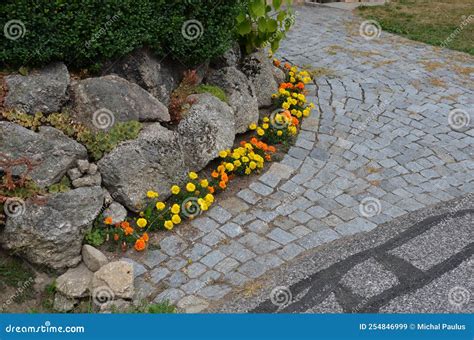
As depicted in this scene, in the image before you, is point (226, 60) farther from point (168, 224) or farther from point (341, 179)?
point (168, 224)

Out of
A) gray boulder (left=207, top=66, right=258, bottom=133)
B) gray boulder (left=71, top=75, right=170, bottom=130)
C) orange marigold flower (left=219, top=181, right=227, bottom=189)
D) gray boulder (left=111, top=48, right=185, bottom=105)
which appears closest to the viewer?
gray boulder (left=71, top=75, right=170, bottom=130)

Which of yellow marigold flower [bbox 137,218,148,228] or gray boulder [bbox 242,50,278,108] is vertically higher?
gray boulder [bbox 242,50,278,108]

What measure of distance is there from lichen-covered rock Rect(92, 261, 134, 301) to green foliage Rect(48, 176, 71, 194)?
3.29ft

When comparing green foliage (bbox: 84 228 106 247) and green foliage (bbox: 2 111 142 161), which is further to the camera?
green foliage (bbox: 2 111 142 161)

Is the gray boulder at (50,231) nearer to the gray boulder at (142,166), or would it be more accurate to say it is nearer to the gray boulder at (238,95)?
the gray boulder at (142,166)

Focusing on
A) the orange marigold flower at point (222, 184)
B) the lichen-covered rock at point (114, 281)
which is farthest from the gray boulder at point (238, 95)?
the lichen-covered rock at point (114, 281)

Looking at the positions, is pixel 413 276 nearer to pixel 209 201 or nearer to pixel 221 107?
pixel 209 201

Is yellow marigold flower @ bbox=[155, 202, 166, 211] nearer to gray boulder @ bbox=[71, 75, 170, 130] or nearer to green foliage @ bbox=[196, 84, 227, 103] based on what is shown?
gray boulder @ bbox=[71, 75, 170, 130]

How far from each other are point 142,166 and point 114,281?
4.94 feet

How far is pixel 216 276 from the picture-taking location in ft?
19.0

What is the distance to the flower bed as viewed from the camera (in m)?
6.14

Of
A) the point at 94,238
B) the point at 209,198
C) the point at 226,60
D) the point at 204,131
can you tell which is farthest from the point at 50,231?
the point at 226,60

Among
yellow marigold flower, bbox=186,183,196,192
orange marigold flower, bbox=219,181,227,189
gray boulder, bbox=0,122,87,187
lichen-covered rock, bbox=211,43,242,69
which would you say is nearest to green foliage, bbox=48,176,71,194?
gray boulder, bbox=0,122,87,187

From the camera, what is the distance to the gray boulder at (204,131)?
709cm
